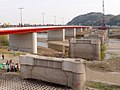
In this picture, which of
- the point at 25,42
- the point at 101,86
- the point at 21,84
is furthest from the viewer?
the point at 25,42

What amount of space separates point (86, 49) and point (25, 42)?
1284 centimetres

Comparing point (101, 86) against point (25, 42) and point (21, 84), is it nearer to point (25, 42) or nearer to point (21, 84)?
point (21, 84)

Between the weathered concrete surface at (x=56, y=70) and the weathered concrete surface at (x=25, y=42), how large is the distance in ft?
73.2

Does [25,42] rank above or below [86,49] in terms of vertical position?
above

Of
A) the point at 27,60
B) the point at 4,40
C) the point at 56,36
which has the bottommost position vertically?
the point at 27,60

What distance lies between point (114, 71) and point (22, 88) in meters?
13.2

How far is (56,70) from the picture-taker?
2103 centimetres

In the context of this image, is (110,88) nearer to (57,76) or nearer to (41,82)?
(57,76)

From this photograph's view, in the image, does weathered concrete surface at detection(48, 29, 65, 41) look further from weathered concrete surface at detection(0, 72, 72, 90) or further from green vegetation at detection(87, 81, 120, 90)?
green vegetation at detection(87, 81, 120, 90)

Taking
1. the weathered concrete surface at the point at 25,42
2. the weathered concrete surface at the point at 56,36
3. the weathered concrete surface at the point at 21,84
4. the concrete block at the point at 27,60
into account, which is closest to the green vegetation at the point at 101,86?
the weathered concrete surface at the point at 21,84

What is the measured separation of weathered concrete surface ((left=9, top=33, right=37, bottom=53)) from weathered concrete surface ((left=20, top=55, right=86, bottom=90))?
22298 mm

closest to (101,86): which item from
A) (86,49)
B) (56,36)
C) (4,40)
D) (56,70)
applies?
(56,70)

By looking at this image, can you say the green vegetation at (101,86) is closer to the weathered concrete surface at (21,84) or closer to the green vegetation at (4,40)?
the weathered concrete surface at (21,84)

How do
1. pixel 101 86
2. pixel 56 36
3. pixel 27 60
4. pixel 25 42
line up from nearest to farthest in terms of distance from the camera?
1. pixel 101 86
2. pixel 27 60
3. pixel 25 42
4. pixel 56 36
